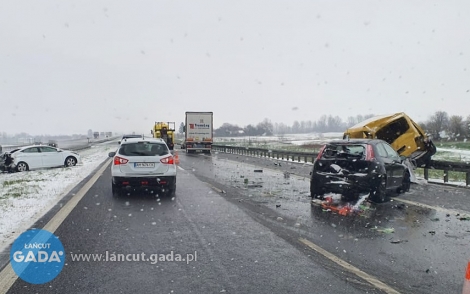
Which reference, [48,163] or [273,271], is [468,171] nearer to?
[273,271]

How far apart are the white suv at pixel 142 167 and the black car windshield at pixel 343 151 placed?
4.44 metres

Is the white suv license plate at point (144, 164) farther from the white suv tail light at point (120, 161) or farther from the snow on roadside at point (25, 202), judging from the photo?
the snow on roadside at point (25, 202)

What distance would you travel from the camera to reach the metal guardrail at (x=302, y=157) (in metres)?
13.7

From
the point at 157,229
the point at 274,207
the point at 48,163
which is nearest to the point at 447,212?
the point at 274,207

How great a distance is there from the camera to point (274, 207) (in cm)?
916

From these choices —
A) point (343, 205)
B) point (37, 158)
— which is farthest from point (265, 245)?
point (37, 158)

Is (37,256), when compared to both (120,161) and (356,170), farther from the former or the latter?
(356,170)

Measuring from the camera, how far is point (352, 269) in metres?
4.75

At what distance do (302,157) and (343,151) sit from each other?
22302 mm

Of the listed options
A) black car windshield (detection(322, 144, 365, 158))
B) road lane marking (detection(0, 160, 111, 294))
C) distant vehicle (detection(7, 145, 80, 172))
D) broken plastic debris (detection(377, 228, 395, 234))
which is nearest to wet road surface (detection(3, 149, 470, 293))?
broken plastic debris (detection(377, 228, 395, 234))

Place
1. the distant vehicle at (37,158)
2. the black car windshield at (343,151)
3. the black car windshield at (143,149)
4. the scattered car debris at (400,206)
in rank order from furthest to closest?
the distant vehicle at (37,158), the black car windshield at (143,149), the black car windshield at (343,151), the scattered car debris at (400,206)

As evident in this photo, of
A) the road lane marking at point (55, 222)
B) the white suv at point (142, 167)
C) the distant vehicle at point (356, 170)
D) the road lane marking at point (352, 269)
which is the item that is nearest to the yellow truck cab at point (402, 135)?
the distant vehicle at point (356, 170)

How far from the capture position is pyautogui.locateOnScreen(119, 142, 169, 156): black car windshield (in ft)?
36.6

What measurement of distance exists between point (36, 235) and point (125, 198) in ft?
13.7
